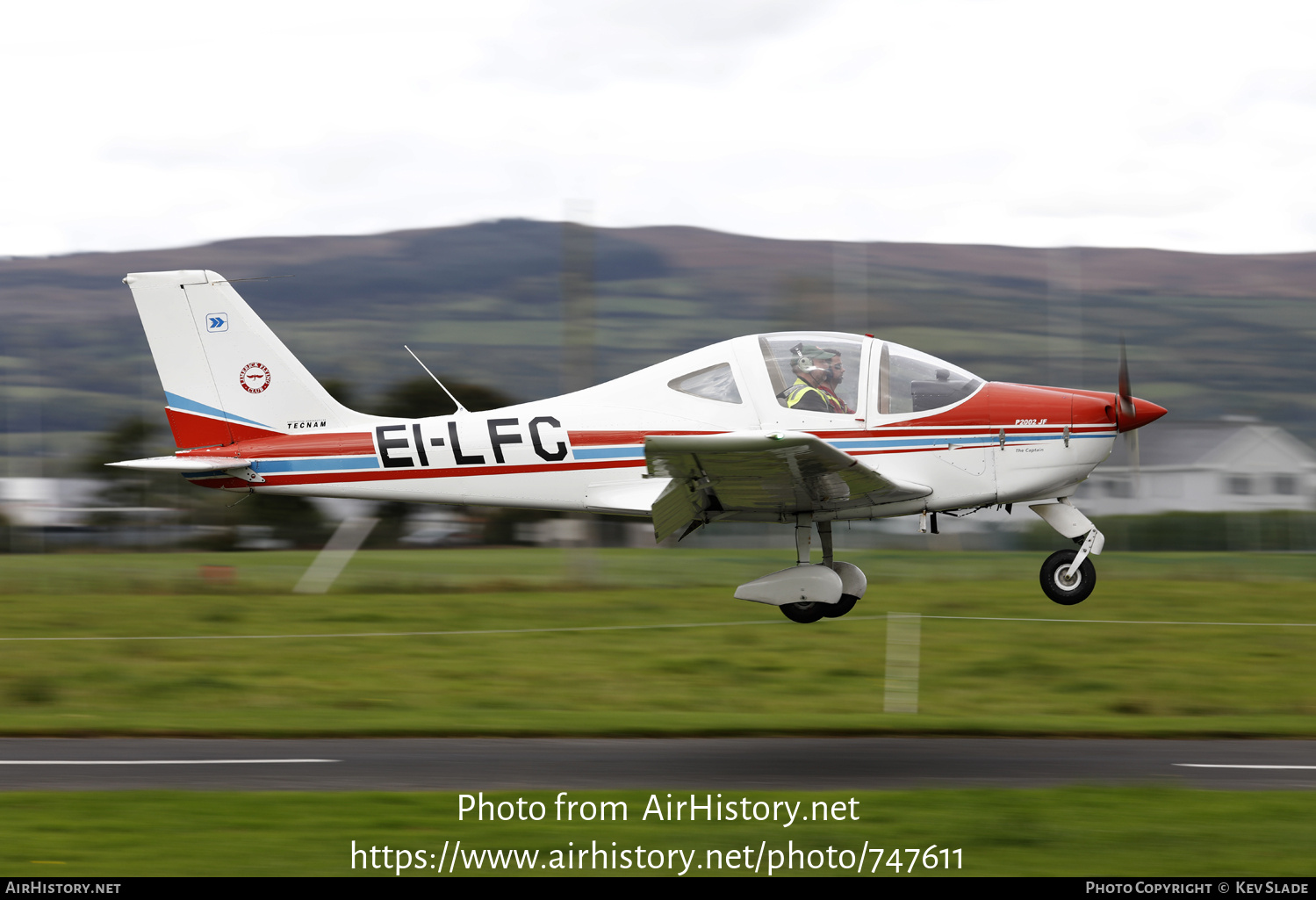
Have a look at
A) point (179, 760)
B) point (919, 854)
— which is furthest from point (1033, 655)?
point (179, 760)

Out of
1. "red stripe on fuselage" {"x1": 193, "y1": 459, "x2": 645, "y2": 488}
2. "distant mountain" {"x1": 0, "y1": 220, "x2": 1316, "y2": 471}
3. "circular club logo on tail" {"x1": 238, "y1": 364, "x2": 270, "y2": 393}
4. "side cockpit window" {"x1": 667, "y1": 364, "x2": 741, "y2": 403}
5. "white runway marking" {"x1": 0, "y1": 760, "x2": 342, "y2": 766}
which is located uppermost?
"distant mountain" {"x1": 0, "y1": 220, "x2": 1316, "y2": 471}

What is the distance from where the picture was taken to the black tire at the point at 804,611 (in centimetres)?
924

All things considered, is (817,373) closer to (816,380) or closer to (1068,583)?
(816,380)

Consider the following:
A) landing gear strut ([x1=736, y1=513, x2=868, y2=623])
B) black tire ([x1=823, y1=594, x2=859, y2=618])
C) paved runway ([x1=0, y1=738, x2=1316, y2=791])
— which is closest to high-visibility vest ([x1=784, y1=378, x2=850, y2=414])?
landing gear strut ([x1=736, y1=513, x2=868, y2=623])

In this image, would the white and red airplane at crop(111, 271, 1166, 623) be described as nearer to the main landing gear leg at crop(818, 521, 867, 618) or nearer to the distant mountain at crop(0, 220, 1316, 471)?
the main landing gear leg at crop(818, 521, 867, 618)

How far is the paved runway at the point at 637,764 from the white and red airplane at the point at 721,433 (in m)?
1.18

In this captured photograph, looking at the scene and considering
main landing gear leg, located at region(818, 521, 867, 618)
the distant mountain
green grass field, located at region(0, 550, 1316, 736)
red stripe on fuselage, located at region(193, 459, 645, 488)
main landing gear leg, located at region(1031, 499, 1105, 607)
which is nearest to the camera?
main landing gear leg, located at region(1031, 499, 1105, 607)

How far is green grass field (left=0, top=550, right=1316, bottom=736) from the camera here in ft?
34.8

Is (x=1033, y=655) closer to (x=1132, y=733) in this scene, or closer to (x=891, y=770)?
(x=1132, y=733)

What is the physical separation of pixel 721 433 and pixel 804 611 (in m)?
1.84

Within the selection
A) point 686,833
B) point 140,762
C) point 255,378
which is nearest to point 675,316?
point 255,378

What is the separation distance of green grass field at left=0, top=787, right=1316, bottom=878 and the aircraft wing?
201 cm
